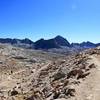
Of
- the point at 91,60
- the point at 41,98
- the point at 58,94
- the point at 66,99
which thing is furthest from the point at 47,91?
the point at 91,60

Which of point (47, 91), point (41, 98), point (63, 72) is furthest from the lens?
point (63, 72)

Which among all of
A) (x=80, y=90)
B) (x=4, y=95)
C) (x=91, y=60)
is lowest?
(x=4, y=95)

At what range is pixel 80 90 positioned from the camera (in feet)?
66.7

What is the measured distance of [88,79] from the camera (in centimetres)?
2298

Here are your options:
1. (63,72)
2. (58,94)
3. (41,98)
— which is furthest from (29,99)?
(63,72)

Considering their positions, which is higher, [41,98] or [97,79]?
[97,79]

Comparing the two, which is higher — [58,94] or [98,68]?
[98,68]

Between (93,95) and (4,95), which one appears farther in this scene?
(4,95)

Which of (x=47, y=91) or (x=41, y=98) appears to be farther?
(x=47, y=91)

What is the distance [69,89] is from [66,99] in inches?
54.5

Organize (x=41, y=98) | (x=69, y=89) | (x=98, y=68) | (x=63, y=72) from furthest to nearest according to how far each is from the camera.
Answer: (x=63, y=72)
(x=98, y=68)
(x=41, y=98)
(x=69, y=89)

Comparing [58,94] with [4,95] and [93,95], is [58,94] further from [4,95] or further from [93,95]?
[4,95]

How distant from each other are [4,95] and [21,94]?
243 cm

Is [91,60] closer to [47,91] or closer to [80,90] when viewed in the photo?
[47,91]
